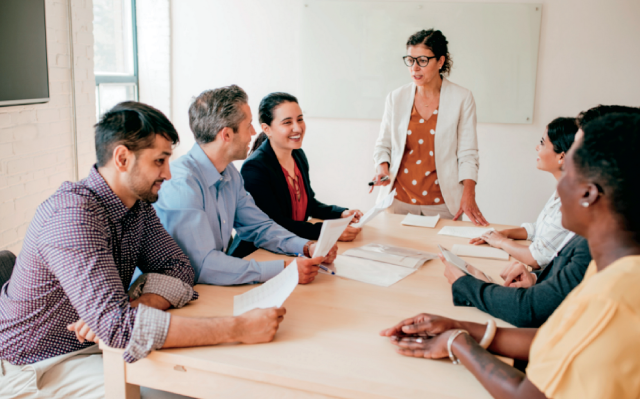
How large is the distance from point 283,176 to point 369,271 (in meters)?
0.80

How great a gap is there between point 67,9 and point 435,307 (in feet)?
9.13

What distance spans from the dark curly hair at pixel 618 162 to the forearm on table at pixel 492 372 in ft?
1.10

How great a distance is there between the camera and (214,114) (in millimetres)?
1831

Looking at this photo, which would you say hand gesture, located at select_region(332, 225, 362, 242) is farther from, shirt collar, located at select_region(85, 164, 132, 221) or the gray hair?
shirt collar, located at select_region(85, 164, 132, 221)

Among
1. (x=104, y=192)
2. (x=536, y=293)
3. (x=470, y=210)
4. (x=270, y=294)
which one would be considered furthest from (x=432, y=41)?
(x=104, y=192)

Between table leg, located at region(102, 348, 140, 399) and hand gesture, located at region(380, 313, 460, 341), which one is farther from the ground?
hand gesture, located at region(380, 313, 460, 341)

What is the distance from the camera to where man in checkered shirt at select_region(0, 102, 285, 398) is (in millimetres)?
1120

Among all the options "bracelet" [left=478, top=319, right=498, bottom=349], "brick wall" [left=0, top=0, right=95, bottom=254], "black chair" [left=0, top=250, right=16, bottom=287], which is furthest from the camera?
"brick wall" [left=0, top=0, right=95, bottom=254]

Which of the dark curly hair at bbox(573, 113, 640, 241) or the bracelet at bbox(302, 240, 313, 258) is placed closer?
the dark curly hair at bbox(573, 113, 640, 241)

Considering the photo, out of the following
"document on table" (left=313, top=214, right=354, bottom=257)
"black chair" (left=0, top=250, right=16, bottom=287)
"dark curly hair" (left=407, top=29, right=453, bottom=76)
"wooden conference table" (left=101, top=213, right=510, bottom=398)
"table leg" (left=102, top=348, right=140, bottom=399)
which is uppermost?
"dark curly hair" (left=407, top=29, right=453, bottom=76)

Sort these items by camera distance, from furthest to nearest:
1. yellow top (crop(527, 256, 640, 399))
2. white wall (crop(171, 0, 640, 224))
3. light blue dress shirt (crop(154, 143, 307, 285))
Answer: white wall (crop(171, 0, 640, 224)), light blue dress shirt (crop(154, 143, 307, 285)), yellow top (crop(527, 256, 640, 399))

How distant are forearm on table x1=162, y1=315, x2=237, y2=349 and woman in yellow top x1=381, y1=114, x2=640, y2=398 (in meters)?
0.58

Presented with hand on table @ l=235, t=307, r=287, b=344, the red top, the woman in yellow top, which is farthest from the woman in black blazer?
the woman in yellow top

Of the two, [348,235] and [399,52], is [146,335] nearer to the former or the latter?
[348,235]
